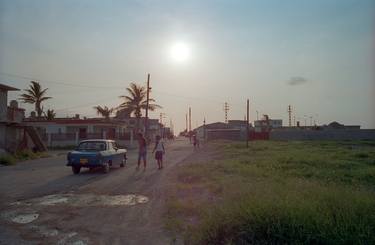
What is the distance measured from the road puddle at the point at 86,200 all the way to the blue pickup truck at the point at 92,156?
5799 mm

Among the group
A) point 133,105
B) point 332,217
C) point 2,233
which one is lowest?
point 2,233

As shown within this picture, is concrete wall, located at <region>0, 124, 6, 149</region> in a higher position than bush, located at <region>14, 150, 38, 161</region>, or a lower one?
higher

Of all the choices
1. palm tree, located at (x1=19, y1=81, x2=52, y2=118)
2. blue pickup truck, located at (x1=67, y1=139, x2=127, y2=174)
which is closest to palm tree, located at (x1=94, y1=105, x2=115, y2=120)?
palm tree, located at (x1=19, y1=81, x2=52, y2=118)

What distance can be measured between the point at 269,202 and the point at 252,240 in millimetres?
928

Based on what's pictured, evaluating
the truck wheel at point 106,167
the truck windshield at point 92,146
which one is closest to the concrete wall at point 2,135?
the truck windshield at point 92,146

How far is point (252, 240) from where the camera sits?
556 cm

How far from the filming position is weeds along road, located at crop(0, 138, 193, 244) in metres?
6.52

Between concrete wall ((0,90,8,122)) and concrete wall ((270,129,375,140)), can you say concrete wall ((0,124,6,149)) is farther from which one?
concrete wall ((270,129,375,140))

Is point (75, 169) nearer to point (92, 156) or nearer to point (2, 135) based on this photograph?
point (92, 156)

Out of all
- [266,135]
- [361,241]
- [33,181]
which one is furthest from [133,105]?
[361,241]

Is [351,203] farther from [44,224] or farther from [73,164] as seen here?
[73,164]

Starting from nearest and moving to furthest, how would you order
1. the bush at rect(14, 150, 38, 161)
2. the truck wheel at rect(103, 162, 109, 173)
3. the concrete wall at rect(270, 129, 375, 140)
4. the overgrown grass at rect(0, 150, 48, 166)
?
the truck wheel at rect(103, 162, 109, 173), the overgrown grass at rect(0, 150, 48, 166), the bush at rect(14, 150, 38, 161), the concrete wall at rect(270, 129, 375, 140)

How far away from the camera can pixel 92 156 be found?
16.6 m

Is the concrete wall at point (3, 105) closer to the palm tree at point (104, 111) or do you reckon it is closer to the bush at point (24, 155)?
the bush at point (24, 155)
